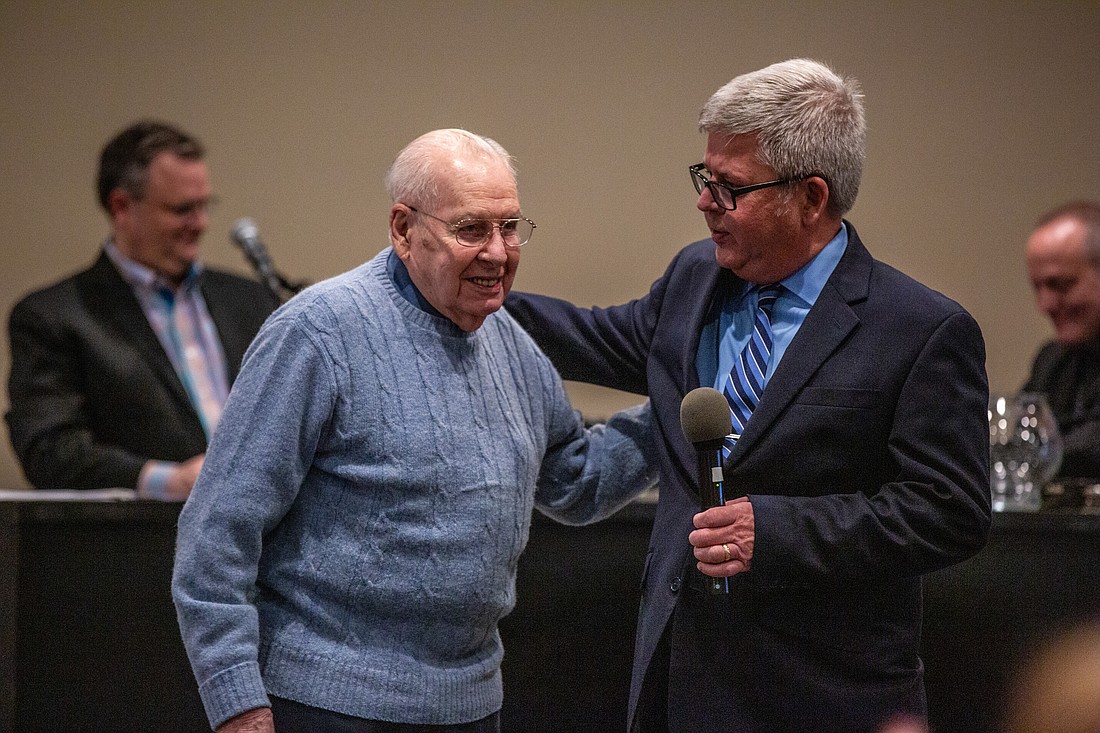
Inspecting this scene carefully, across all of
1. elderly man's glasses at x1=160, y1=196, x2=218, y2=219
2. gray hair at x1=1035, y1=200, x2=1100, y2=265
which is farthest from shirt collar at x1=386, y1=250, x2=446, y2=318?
gray hair at x1=1035, y1=200, x2=1100, y2=265

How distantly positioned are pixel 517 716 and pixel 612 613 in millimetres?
270

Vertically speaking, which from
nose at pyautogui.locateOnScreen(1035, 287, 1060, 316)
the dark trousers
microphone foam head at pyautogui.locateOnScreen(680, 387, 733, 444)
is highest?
microphone foam head at pyautogui.locateOnScreen(680, 387, 733, 444)

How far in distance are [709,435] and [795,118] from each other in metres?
0.50

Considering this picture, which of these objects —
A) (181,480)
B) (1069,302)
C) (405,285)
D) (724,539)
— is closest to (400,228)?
(405,285)

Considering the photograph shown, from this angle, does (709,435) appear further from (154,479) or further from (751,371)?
(154,479)

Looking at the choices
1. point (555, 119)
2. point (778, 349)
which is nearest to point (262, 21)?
point (555, 119)

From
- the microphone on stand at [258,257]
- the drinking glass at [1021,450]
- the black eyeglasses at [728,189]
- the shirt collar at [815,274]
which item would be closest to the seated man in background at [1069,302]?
the drinking glass at [1021,450]

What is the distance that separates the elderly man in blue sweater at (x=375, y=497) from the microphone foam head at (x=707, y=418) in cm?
32

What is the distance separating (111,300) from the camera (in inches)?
131

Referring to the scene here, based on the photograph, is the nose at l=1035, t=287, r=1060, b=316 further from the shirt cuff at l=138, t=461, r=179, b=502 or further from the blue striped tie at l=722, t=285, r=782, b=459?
the shirt cuff at l=138, t=461, r=179, b=502

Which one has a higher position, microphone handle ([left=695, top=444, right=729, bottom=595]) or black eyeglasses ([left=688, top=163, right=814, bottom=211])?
black eyeglasses ([left=688, top=163, right=814, bottom=211])

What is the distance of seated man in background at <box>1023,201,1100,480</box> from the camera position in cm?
348

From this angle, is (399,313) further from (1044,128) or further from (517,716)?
(1044,128)

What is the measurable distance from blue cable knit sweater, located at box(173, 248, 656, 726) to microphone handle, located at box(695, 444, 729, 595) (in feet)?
1.02
